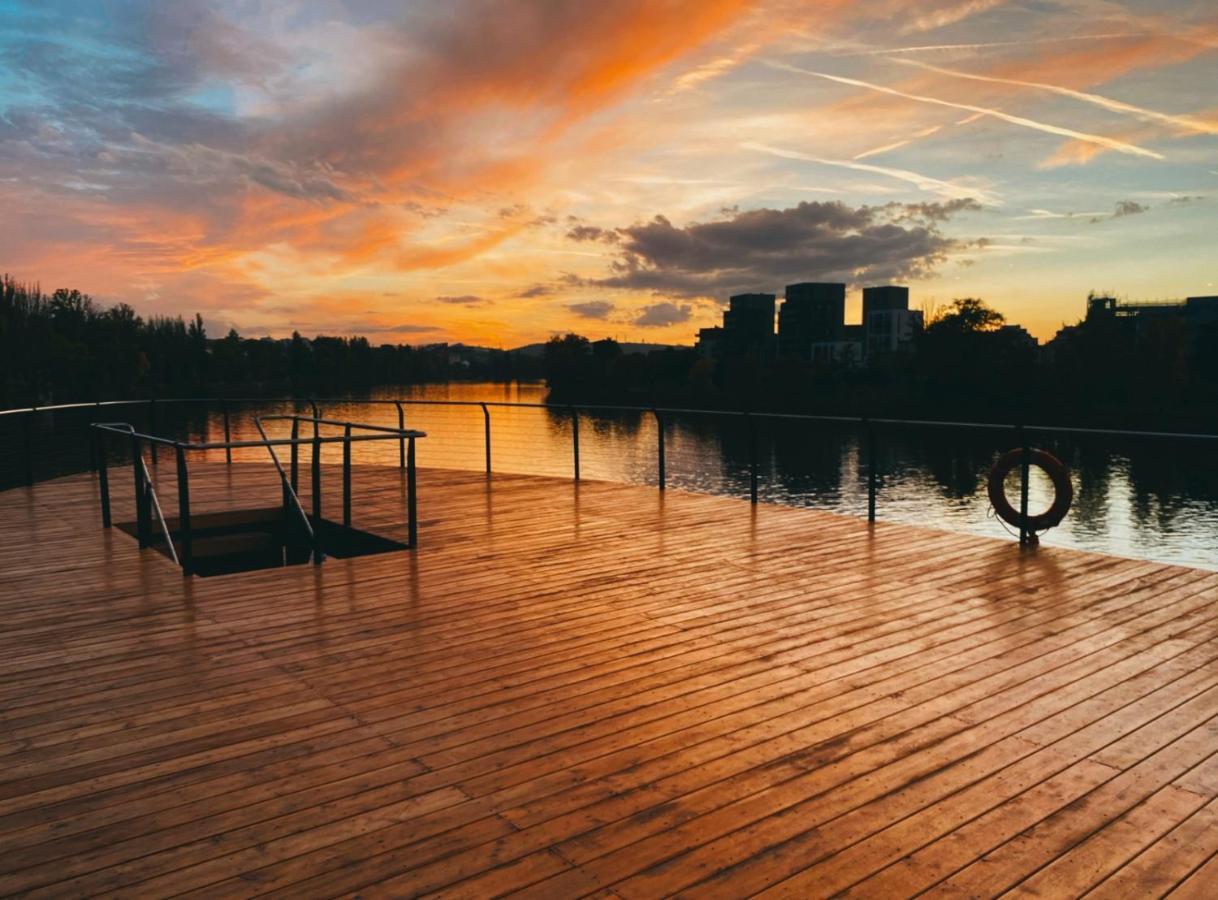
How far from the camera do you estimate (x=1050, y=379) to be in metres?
61.4

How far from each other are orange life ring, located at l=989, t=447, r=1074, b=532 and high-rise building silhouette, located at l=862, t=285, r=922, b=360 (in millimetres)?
163965

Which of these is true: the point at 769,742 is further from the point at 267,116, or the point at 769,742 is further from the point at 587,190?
the point at 587,190

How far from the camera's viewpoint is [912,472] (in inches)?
1457

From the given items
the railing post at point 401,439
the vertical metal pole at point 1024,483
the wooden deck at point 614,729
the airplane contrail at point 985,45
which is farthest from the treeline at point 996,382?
the wooden deck at point 614,729

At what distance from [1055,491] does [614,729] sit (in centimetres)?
453

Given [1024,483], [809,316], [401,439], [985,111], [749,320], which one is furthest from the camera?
[749,320]

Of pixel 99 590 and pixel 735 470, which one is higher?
pixel 99 590

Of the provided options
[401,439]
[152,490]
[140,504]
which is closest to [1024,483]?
[401,439]

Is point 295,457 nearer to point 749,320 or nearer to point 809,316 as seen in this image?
point 809,316

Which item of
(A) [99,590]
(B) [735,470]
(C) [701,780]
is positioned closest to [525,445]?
(B) [735,470]

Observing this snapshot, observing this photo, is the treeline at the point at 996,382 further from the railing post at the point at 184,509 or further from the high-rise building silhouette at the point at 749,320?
the high-rise building silhouette at the point at 749,320

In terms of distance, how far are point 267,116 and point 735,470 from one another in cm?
2678

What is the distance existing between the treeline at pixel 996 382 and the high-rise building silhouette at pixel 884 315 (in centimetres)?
7788

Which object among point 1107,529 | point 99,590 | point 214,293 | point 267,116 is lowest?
point 1107,529
